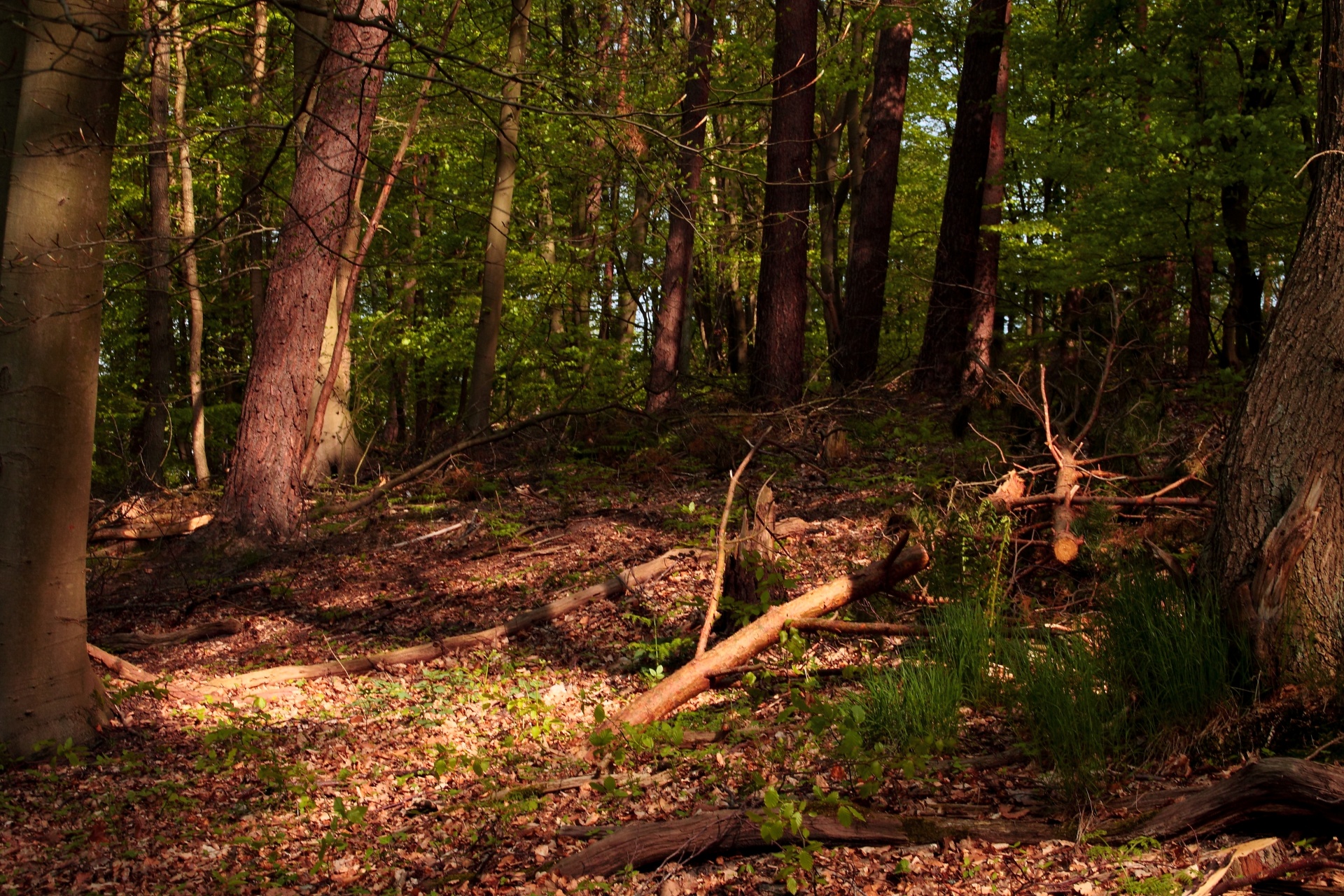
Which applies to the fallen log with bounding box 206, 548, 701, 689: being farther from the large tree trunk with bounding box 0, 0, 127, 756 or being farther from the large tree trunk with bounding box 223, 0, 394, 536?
the large tree trunk with bounding box 223, 0, 394, 536

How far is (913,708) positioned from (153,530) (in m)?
7.90

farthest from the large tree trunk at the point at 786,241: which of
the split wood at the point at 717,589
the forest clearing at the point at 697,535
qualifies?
the split wood at the point at 717,589

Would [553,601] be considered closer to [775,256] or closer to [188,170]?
[775,256]

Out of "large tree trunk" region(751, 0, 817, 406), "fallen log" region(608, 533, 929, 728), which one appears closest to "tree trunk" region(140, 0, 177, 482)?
"large tree trunk" region(751, 0, 817, 406)

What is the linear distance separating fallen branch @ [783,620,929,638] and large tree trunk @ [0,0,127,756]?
12.3 ft

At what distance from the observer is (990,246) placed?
13.0m

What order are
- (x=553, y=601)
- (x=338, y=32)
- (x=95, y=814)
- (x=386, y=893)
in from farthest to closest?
(x=338, y=32) → (x=553, y=601) → (x=95, y=814) → (x=386, y=893)

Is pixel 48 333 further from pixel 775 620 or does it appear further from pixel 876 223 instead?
pixel 876 223

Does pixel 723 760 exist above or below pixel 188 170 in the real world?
below

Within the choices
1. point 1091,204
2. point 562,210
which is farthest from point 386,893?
point 562,210

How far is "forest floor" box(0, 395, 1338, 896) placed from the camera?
11.8 feet

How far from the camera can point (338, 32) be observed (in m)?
8.62

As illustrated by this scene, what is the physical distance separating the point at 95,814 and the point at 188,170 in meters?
11.4

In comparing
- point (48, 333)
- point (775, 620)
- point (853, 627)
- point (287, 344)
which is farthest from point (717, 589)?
point (287, 344)
